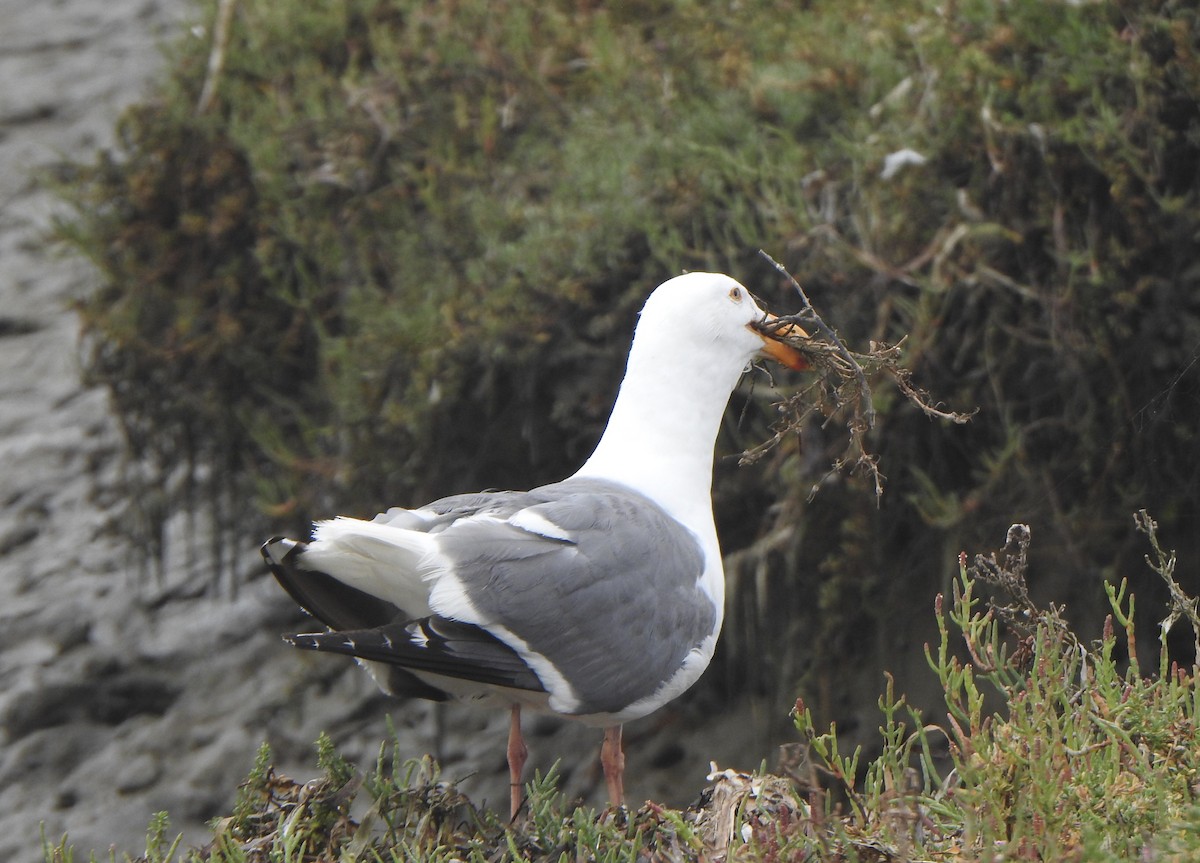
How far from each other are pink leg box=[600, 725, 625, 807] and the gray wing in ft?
0.72

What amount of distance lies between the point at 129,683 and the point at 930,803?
11.3ft

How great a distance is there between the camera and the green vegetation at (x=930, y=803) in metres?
1.87

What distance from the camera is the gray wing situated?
2.36 metres

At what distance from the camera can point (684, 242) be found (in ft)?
12.7

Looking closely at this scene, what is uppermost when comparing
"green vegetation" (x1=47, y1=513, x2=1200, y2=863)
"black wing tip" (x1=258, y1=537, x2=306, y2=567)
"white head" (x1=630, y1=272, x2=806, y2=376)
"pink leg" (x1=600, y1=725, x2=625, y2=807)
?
"white head" (x1=630, y1=272, x2=806, y2=376)

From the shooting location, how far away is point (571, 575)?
2426 millimetres

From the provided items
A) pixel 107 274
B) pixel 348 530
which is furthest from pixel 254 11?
pixel 348 530

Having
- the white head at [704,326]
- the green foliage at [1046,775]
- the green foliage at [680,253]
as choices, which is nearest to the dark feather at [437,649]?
the green foliage at [1046,775]

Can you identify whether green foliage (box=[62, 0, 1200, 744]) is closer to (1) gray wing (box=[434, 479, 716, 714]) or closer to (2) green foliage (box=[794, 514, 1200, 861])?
(1) gray wing (box=[434, 479, 716, 714])

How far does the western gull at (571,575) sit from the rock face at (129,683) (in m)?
1.39

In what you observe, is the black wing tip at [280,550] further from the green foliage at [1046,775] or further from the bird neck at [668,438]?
the green foliage at [1046,775]

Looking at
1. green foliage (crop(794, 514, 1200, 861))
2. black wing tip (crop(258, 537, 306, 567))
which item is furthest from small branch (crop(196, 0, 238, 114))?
green foliage (crop(794, 514, 1200, 861))

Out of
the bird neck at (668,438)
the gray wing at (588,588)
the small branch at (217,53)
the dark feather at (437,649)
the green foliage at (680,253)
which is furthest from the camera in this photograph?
the small branch at (217,53)

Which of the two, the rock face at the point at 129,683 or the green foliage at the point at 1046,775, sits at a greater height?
the green foliage at the point at 1046,775
